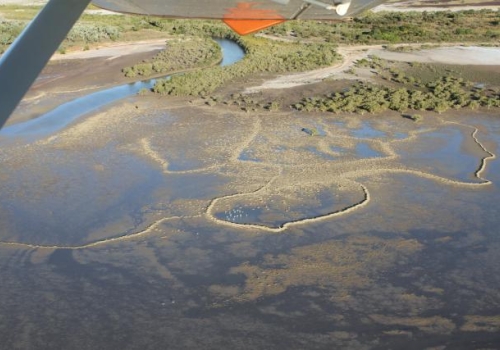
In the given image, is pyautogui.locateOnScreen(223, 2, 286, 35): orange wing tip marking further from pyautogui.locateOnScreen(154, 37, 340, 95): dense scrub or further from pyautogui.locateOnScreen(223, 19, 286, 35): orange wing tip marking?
pyautogui.locateOnScreen(154, 37, 340, 95): dense scrub

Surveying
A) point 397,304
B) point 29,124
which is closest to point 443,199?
point 397,304

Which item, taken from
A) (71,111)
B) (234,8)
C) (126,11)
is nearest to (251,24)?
(234,8)

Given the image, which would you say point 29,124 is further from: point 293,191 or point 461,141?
point 461,141

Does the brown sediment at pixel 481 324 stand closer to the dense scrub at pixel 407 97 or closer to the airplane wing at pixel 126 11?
the airplane wing at pixel 126 11

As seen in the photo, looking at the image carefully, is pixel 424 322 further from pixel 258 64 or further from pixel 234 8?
pixel 258 64

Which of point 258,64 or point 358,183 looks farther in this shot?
point 258,64
